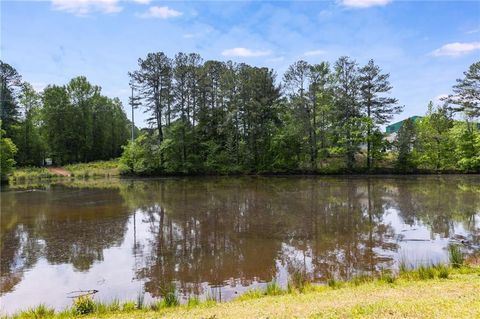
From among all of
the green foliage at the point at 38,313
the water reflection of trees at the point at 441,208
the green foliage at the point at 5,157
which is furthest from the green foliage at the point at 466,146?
the green foliage at the point at 5,157

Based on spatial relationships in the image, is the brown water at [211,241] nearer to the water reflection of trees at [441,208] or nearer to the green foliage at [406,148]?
the water reflection of trees at [441,208]

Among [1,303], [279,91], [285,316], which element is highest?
[279,91]

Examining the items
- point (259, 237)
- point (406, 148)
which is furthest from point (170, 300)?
point (406, 148)

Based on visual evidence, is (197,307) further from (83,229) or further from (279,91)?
(279,91)

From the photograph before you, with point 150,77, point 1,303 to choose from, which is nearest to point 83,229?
point 1,303

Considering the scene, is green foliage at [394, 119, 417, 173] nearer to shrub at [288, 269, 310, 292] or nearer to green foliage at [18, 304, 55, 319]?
shrub at [288, 269, 310, 292]

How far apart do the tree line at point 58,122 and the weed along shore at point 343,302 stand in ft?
188

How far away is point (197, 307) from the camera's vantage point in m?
7.18

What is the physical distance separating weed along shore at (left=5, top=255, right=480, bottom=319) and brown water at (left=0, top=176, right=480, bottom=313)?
43.8 inches

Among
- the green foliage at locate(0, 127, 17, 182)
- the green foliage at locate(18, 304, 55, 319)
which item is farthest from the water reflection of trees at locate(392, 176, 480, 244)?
the green foliage at locate(0, 127, 17, 182)

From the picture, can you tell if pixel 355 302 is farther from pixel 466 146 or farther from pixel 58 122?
pixel 58 122

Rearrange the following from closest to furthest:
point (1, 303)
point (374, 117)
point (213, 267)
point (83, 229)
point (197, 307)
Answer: point (197, 307) → point (1, 303) → point (213, 267) → point (83, 229) → point (374, 117)

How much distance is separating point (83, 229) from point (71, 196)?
45.3 ft

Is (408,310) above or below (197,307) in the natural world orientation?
above
